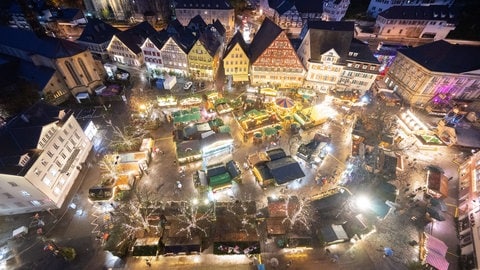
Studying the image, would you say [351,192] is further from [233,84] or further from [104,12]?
[104,12]

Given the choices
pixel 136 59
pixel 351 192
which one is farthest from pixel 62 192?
pixel 351 192

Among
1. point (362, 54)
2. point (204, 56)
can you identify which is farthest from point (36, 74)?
point (362, 54)

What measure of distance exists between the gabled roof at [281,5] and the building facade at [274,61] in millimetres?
26620

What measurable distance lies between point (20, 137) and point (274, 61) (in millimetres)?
47278

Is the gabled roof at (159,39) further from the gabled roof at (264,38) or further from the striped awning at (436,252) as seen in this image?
the striped awning at (436,252)

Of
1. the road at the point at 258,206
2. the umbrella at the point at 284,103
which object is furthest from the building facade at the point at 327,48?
the road at the point at 258,206

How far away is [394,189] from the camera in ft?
102

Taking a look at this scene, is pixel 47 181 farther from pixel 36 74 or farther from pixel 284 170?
pixel 284 170

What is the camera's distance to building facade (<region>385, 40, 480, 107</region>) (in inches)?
1699

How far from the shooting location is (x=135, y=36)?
58.7 metres

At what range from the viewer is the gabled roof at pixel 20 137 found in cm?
2506

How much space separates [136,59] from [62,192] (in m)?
40.4

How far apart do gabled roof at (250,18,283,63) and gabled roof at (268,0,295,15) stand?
2662cm

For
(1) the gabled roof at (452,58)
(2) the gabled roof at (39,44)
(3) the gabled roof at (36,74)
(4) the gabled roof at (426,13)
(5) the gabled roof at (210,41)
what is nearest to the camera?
(1) the gabled roof at (452,58)
